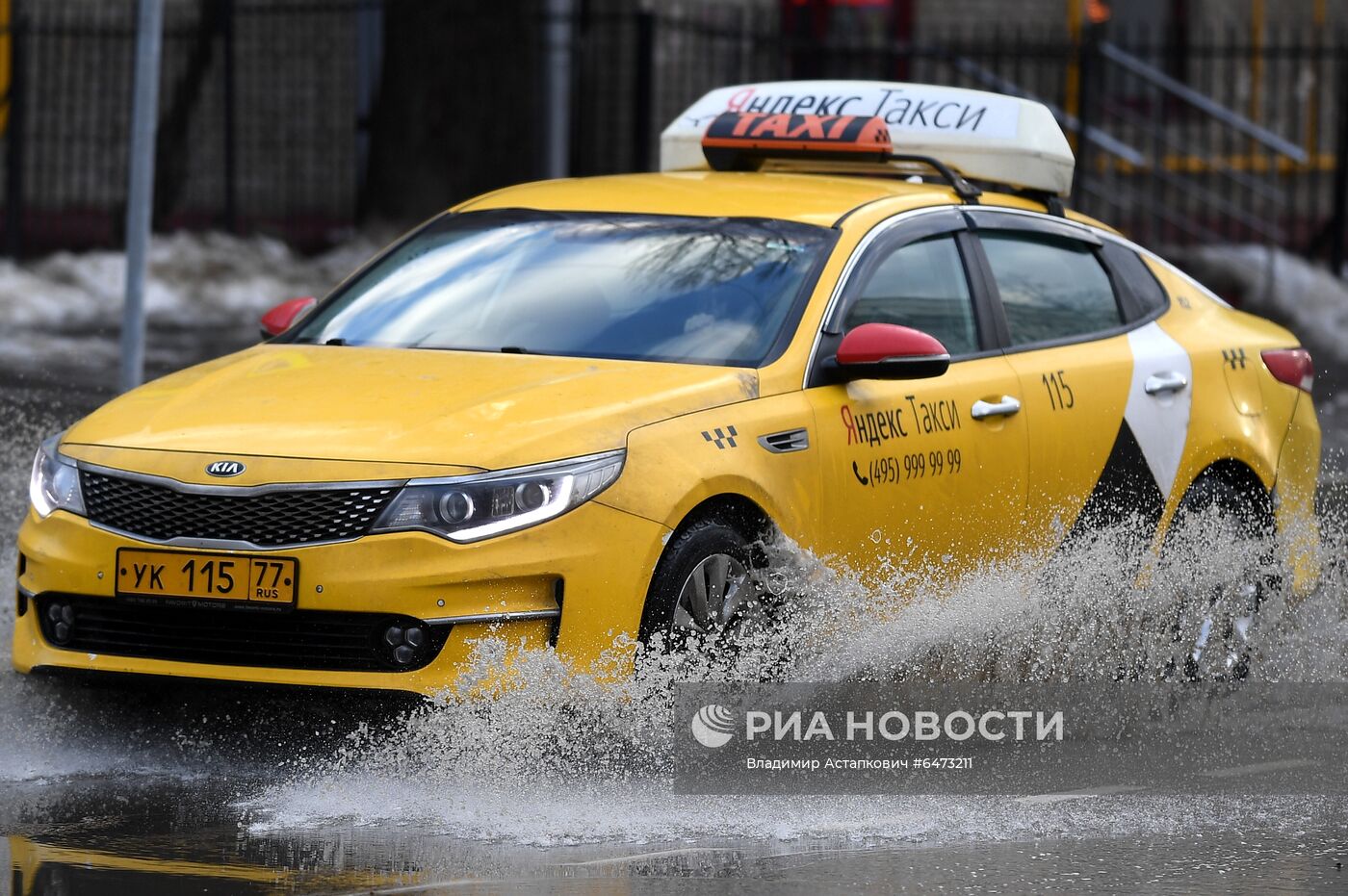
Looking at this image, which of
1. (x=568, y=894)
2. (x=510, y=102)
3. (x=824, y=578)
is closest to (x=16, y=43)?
→ (x=510, y=102)

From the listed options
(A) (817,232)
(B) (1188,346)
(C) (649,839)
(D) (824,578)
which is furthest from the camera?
(B) (1188,346)

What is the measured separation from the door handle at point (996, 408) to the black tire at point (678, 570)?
3.96ft

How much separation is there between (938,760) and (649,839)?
1132mm

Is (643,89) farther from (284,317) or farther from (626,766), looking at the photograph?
(626,766)

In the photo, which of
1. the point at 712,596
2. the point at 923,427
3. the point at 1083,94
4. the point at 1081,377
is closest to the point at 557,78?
the point at 1083,94

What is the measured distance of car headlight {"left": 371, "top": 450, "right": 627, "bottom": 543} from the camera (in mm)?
5234

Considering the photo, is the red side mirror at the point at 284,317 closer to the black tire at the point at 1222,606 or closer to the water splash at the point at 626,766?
the water splash at the point at 626,766

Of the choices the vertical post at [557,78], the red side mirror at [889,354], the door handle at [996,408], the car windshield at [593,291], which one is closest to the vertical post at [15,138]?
the vertical post at [557,78]

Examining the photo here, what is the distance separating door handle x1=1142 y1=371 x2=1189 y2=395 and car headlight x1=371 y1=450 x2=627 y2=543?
2567mm

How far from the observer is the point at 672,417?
567 cm

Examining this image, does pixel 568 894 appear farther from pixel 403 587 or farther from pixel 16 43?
pixel 16 43

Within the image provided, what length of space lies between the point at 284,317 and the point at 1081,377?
248 cm

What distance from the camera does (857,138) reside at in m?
7.56

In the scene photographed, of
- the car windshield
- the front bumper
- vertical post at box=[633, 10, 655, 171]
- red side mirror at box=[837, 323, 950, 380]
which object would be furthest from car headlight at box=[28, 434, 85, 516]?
vertical post at box=[633, 10, 655, 171]
